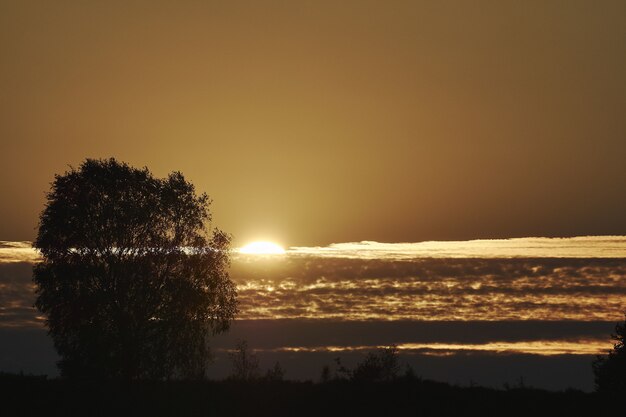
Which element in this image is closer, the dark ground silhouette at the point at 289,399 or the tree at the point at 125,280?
the dark ground silhouette at the point at 289,399

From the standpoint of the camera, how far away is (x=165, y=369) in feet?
231

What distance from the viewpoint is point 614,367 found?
73125 mm

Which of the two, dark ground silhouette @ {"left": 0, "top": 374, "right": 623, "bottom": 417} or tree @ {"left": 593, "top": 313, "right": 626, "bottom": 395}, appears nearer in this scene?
dark ground silhouette @ {"left": 0, "top": 374, "right": 623, "bottom": 417}

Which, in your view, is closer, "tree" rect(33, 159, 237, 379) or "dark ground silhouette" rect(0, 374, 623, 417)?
"dark ground silhouette" rect(0, 374, 623, 417)

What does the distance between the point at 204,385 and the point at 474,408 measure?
494 inches

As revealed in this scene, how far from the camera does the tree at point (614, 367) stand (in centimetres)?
7188

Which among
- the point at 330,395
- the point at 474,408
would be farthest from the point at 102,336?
the point at 474,408

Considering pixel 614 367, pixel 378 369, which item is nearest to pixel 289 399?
pixel 378 369

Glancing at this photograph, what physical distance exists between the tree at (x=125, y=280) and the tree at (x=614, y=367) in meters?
29.7

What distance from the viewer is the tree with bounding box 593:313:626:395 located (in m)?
71.9

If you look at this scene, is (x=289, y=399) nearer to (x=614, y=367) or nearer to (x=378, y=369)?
(x=378, y=369)

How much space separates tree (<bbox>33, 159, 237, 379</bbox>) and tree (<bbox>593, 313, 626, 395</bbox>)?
29.7 metres

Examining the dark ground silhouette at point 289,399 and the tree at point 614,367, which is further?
the tree at point 614,367

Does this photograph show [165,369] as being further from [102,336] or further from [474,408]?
[474,408]
